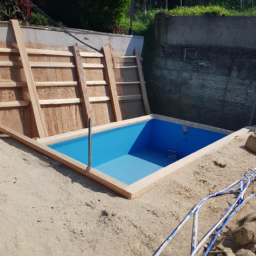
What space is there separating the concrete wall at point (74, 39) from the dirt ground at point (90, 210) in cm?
285

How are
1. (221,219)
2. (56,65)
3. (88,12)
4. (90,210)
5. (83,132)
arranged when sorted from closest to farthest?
(221,219), (90,210), (83,132), (56,65), (88,12)

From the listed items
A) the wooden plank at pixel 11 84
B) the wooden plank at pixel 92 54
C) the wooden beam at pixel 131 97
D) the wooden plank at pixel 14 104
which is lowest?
the wooden beam at pixel 131 97

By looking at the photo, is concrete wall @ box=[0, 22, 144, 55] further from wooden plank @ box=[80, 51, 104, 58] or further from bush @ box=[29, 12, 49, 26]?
bush @ box=[29, 12, 49, 26]

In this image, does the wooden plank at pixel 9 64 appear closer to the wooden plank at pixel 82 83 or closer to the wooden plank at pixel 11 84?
the wooden plank at pixel 11 84

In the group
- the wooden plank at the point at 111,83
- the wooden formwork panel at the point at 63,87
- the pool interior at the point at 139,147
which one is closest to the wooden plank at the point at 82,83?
the wooden formwork panel at the point at 63,87

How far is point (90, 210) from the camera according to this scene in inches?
142

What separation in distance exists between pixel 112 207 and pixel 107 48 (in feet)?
18.6

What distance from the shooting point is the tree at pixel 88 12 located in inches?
393

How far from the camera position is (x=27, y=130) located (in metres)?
6.30

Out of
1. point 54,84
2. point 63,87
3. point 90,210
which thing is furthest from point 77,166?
point 63,87

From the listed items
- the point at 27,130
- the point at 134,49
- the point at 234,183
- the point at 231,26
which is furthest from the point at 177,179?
the point at 134,49

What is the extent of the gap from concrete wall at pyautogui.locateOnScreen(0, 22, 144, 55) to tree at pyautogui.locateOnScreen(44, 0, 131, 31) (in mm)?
1819

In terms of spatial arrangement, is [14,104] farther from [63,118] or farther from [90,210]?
[90,210]

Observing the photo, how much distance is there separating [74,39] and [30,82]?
1.93m
